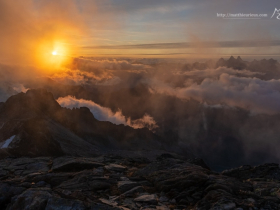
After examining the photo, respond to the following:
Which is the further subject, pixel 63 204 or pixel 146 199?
pixel 146 199

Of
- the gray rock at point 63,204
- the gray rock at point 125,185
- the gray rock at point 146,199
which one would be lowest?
the gray rock at point 146,199

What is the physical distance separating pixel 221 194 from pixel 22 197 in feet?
59.0

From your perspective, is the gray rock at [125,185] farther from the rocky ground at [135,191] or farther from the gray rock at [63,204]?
the gray rock at [63,204]

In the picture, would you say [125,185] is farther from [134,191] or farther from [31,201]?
[31,201]

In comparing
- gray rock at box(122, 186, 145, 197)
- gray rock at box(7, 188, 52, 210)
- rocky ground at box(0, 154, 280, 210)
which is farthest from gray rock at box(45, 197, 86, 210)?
gray rock at box(122, 186, 145, 197)

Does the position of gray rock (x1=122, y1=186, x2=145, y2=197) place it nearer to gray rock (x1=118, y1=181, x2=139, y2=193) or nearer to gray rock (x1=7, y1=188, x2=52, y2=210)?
gray rock (x1=118, y1=181, x2=139, y2=193)

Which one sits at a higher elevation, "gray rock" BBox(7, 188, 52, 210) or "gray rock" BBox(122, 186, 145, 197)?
"gray rock" BBox(7, 188, 52, 210)

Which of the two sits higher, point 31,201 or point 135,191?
point 31,201

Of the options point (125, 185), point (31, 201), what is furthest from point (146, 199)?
point (31, 201)

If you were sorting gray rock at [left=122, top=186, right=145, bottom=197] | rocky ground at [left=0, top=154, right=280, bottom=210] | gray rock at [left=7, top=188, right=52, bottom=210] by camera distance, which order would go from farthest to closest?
gray rock at [left=122, top=186, right=145, bottom=197]
rocky ground at [left=0, top=154, right=280, bottom=210]
gray rock at [left=7, top=188, right=52, bottom=210]

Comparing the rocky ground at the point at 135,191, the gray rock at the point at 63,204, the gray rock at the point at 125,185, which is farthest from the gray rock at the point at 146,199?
the gray rock at the point at 63,204

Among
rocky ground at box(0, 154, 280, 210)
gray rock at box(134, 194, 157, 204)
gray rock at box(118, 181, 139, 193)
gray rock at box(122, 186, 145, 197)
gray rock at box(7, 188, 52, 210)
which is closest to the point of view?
gray rock at box(7, 188, 52, 210)

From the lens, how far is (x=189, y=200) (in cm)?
2519

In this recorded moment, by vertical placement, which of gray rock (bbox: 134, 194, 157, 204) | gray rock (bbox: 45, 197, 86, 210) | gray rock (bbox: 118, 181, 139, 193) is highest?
gray rock (bbox: 45, 197, 86, 210)
